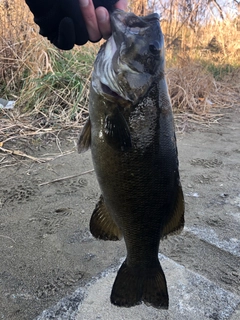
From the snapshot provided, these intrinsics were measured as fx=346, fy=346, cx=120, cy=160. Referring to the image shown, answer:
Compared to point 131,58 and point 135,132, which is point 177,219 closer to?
point 135,132

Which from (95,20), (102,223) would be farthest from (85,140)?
(95,20)

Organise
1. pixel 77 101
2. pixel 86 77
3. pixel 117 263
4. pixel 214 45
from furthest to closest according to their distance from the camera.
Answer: pixel 214 45 → pixel 86 77 → pixel 77 101 → pixel 117 263

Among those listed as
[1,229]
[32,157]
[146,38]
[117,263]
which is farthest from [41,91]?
[146,38]

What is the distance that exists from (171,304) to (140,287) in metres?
0.44

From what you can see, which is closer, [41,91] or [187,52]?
[41,91]

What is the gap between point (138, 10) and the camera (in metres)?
7.41

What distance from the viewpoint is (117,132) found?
135cm

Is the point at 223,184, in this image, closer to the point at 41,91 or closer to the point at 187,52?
the point at 41,91

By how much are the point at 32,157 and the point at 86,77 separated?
232cm

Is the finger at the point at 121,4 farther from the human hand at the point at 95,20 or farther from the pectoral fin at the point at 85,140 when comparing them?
the pectoral fin at the point at 85,140

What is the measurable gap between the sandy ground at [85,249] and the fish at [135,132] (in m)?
0.53

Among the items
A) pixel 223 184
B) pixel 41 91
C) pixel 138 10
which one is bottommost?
pixel 223 184

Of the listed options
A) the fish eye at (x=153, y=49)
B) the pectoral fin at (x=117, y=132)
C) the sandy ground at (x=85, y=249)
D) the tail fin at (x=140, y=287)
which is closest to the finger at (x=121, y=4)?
the fish eye at (x=153, y=49)

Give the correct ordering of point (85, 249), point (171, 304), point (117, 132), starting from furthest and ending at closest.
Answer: point (85, 249), point (171, 304), point (117, 132)
